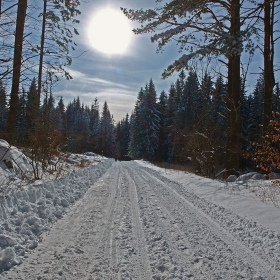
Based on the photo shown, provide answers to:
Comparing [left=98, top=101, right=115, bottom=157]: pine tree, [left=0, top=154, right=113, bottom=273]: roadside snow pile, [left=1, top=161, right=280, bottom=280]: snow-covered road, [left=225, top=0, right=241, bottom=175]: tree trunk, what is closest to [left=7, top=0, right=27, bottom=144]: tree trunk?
[left=0, top=154, right=113, bottom=273]: roadside snow pile

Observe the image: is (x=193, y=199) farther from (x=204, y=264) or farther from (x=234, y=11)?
(x=234, y=11)

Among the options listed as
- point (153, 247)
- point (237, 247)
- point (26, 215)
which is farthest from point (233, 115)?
point (26, 215)

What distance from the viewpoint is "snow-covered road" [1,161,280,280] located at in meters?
2.76

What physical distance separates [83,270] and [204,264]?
4.67ft

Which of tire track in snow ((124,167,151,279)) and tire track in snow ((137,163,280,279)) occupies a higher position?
tire track in snow ((137,163,280,279))

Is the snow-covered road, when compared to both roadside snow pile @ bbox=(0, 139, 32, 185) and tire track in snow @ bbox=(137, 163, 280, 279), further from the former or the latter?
roadside snow pile @ bbox=(0, 139, 32, 185)

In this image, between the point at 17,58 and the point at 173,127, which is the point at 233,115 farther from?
the point at 173,127

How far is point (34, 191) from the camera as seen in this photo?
18.1 ft

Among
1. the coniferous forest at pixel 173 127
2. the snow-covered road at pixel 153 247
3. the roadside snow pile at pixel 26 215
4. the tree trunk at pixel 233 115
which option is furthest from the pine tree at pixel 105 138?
the snow-covered road at pixel 153 247

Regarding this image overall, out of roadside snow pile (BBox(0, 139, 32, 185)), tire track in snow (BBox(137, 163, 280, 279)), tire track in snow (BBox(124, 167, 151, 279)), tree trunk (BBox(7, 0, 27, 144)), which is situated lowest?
tire track in snow (BBox(124, 167, 151, 279))

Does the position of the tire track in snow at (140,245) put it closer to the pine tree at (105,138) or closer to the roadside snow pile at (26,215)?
the roadside snow pile at (26,215)

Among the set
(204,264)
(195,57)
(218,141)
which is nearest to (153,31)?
(195,57)

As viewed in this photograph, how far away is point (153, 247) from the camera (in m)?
3.42

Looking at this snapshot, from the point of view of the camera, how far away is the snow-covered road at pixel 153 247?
276 cm
